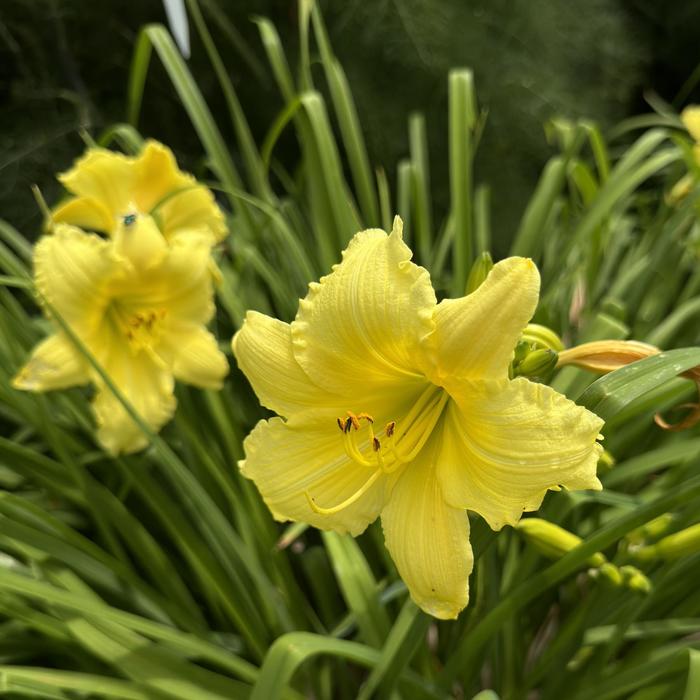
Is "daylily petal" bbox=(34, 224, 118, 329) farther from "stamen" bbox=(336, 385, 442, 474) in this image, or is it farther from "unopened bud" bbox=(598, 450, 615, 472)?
"unopened bud" bbox=(598, 450, 615, 472)

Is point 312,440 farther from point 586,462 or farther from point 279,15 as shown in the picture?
point 279,15

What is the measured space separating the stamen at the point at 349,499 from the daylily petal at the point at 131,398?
34 cm

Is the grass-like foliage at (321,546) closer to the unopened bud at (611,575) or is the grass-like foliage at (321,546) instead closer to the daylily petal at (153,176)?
the unopened bud at (611,575)

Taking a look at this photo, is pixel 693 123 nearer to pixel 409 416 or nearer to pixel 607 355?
pixel 607 355

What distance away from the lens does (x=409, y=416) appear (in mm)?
590

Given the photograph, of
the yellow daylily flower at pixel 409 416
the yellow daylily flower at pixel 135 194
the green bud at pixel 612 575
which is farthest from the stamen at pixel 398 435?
the yellow daylily flower at pixel 135 194

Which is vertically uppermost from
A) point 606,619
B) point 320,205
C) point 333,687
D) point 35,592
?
point 320,205

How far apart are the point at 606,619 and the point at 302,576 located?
0.41m

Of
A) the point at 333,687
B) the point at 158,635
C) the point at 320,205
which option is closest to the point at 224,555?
the point at 158,635

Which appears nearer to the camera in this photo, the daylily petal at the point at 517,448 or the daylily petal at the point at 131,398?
the daylily petal at the point at 517,448

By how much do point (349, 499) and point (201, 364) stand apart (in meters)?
0.39

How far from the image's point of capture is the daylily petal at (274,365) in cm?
59

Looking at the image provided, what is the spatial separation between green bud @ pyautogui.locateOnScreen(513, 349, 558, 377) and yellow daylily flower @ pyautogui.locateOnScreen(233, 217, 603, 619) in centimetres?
6

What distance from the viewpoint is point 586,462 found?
0.48 m
